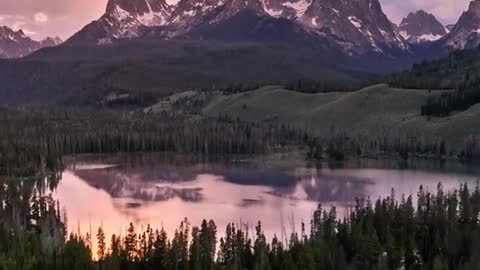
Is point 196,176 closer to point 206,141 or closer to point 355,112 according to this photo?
point 206,141

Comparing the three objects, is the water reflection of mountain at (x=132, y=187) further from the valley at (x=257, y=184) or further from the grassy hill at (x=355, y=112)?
the grassy hill at (x=355, y=112)

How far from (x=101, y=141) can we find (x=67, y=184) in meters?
39.3

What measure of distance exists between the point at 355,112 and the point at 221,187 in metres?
80.3

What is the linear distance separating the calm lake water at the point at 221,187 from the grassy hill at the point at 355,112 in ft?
74.6

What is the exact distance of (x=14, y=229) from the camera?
55.5 meters

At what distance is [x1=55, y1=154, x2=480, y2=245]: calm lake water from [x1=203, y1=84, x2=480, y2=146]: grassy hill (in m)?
22.7

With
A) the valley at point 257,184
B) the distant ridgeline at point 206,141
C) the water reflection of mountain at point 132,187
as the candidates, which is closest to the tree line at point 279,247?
the valley at point 257,184

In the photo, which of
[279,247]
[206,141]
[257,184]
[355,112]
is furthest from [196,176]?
[355,112]

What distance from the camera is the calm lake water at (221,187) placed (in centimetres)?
6875

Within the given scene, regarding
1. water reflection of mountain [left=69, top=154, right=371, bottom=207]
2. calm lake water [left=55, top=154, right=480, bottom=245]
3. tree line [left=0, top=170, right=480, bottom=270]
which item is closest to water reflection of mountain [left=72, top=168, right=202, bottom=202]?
water reflection of mountain [left=69, top=154, right=371, bottom=207]

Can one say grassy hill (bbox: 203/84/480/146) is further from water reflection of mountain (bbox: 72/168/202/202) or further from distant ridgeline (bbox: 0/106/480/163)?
water reflection of mountain (bbox: 72/168/202/202)

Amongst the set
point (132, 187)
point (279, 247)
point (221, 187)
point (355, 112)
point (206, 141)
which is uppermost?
point (355, 112)

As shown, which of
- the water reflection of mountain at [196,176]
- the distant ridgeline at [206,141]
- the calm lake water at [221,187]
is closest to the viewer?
the calm lake water at [221,187]

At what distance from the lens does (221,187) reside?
88750 millimetres
